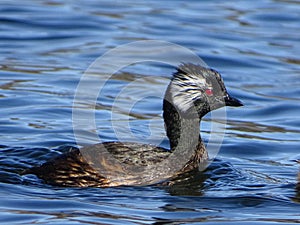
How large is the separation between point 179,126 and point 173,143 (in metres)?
0.22

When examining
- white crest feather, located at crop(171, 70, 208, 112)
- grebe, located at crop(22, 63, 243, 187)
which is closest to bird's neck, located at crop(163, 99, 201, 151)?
grebe, located at crop(22, 63, 243, 187)

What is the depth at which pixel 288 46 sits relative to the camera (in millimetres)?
19172

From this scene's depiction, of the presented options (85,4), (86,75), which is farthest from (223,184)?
(85,4)

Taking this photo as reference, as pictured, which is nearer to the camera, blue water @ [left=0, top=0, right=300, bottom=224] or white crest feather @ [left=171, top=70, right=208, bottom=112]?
blue water @ [left=0, top=0, right=300, bottom=224]

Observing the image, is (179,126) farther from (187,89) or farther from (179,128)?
(187,89)

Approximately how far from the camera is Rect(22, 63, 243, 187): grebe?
10.4 metres

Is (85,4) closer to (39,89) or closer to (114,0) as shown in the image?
(114,0)

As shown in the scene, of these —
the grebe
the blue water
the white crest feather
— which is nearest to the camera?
the blue water

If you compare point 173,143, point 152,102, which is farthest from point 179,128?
point 152,102

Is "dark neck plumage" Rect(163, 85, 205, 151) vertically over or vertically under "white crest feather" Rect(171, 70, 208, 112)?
under

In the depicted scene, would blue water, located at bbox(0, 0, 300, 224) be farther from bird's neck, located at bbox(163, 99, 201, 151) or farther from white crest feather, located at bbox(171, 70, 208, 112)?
white crest feather, located at bbox(171, 70, 208, 112)

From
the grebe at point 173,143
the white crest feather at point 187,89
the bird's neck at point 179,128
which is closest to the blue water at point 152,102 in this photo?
the grebe at point 173,143

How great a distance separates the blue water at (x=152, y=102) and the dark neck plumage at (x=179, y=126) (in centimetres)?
45

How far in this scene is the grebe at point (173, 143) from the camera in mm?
10398
